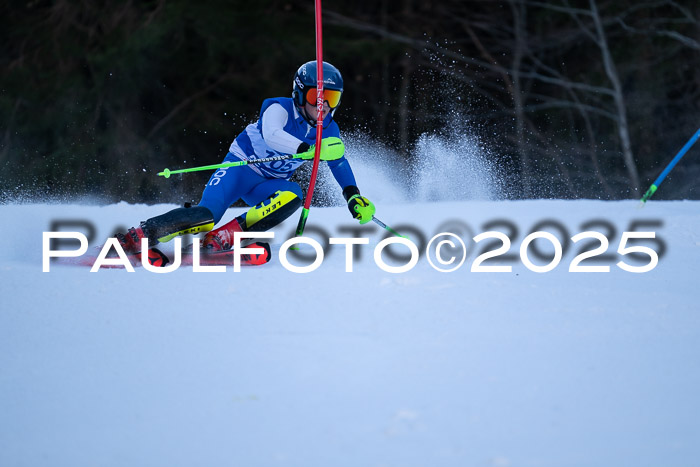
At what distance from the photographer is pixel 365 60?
47.6 feet

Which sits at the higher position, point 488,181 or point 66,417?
point 488,181

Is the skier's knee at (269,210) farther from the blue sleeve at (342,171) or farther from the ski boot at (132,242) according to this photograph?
the ski boot at (132,242)

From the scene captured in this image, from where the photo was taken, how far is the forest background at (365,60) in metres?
13.4

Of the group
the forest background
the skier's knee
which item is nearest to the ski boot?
the skier's knee

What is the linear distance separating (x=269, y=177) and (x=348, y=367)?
2422mm

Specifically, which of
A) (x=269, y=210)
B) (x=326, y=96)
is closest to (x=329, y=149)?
(x=326, y=96)

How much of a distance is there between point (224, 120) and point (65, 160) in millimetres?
2654

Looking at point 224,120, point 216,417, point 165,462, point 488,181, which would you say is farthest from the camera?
point 224,120

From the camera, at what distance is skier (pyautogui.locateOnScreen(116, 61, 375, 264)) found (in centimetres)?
449

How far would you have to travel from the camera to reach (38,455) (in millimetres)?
2268

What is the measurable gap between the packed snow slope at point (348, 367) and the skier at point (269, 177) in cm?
40

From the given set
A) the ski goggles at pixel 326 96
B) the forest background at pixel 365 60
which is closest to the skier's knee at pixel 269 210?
the ski goggles at pixel 326 96

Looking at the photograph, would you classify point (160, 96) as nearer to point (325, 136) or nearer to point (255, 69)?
point (255, 69)

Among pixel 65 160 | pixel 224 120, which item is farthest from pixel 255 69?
pixel 65 160
